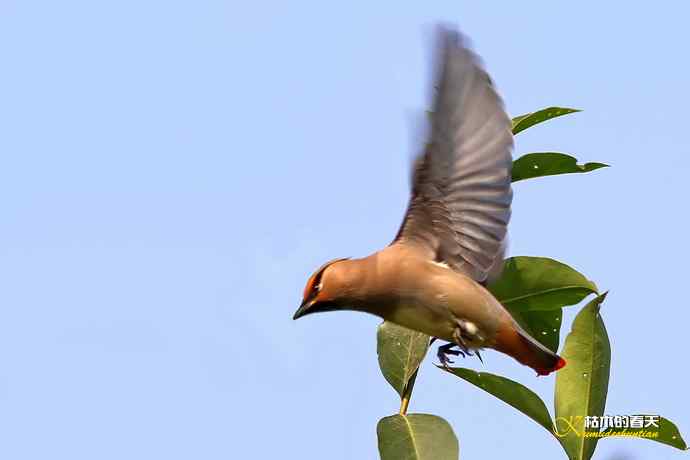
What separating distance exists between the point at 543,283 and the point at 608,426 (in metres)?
0.51

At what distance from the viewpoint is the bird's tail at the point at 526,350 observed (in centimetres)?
355

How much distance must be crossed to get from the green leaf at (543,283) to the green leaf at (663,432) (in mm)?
476

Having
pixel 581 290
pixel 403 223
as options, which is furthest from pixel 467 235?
pixel 581 290

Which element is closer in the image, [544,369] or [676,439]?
[676,439]

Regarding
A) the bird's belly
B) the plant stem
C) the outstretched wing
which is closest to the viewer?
the outstretched wing

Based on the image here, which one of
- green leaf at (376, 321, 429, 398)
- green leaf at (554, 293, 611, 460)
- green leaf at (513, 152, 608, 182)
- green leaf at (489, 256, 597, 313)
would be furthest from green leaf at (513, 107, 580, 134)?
green leaf at (376, 321, 429, 398)

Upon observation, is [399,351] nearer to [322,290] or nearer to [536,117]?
[322,290]

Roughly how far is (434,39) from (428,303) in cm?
98

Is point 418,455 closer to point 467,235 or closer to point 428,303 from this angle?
point 428,303

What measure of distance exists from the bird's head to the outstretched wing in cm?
29

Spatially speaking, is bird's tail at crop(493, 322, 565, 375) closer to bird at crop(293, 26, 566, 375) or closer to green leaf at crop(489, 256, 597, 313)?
bird at crop(293, 26, 566, 375)

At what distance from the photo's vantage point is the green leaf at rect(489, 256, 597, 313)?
11.0ft

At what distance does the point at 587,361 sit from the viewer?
326cm

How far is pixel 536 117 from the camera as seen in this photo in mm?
3406
